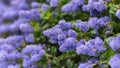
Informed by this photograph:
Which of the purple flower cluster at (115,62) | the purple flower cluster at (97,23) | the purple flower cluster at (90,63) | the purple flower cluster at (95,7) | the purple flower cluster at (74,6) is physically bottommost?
the purple flower cluster at (115,62)

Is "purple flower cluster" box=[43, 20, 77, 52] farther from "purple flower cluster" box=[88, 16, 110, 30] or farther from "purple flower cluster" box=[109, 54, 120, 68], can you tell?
"purple flower cluster" box=[109, 54, 120, 68]

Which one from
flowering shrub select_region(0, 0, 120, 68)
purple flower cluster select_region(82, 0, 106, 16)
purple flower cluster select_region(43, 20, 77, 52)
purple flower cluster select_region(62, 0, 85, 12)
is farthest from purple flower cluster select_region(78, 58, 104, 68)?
purple flower cluster select_region(62, 0, 85, 12)

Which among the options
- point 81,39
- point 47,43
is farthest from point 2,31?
point 81,39

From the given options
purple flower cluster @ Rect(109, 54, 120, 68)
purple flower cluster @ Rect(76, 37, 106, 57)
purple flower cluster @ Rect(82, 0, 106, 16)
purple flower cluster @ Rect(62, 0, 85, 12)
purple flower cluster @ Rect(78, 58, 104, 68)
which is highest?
purple flower cluster @ Rect(62, 0, 85, 12)

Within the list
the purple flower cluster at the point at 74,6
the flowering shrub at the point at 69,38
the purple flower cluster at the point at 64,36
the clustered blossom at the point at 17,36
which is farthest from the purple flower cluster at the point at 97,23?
the clustered blossom at the point at 17,36

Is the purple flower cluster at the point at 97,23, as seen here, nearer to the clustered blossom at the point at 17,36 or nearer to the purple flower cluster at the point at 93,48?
the purple flower cluster at the point at 93,48

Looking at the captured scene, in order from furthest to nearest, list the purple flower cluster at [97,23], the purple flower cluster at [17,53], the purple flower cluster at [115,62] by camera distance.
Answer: the purple flower cluster at [17,53] < the purple flower cluster at [97,23] < the purple flower cluster at [115,62]

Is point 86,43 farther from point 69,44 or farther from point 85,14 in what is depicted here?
point 85,14

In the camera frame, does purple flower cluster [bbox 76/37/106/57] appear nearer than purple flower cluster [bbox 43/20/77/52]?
Yes

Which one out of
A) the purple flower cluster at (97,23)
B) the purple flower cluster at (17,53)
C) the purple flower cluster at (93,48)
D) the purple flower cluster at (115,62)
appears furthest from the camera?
the purple flower cluster at (17,53)

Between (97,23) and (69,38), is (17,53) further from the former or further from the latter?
(97,23)
